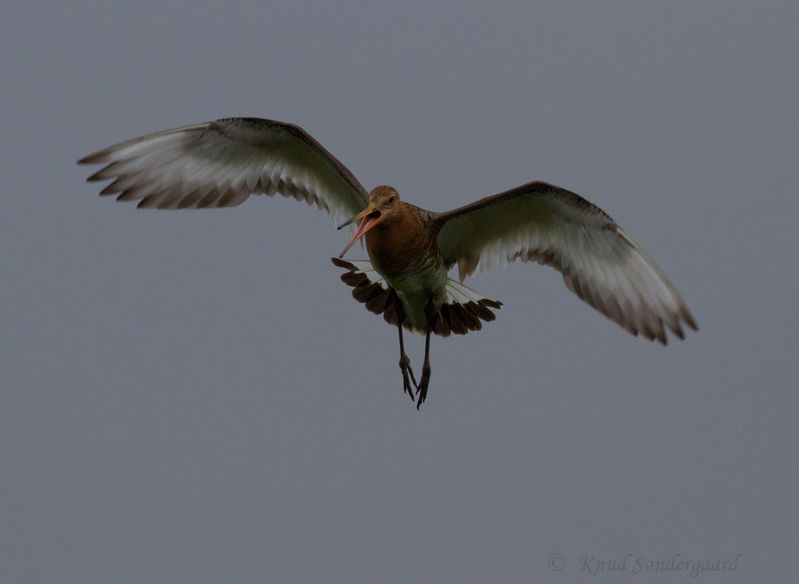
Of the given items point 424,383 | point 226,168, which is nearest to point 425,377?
point 424,383

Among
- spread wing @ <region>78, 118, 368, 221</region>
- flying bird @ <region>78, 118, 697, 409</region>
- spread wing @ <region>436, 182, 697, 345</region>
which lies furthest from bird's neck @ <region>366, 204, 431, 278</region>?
spread wing @ <region>78, 118, 368, 221</region>

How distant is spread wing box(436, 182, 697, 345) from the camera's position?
22.9 feet

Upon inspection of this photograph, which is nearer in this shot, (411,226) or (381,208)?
(381,208)

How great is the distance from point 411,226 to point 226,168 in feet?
4.86

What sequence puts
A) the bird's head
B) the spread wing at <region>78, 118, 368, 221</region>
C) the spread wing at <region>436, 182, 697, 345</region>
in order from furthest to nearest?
the spread wing at <region>78, 118, 368, 221</region>, the spread wing at <region>436, 182, 697, 345</region>, the bird's head

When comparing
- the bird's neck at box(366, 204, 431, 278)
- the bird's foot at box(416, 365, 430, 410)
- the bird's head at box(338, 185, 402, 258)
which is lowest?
the bird's foot at box(416, 365, 430, 410)

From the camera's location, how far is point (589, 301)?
24.0 ft

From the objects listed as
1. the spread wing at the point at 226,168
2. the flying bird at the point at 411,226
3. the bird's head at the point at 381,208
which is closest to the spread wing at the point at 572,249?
the flying bird at the point at 411,226

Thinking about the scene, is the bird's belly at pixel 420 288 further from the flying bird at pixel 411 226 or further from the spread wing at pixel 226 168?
the spread wing at pixel 226 168

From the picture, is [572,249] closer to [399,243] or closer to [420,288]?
[420,288]

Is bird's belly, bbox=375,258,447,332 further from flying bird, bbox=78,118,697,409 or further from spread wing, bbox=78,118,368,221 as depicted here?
spread wing, bbox=78,118,368,221

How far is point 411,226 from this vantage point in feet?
23.1

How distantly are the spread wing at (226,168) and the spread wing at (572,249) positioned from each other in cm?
85

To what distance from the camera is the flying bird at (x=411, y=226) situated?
701 centimetres
